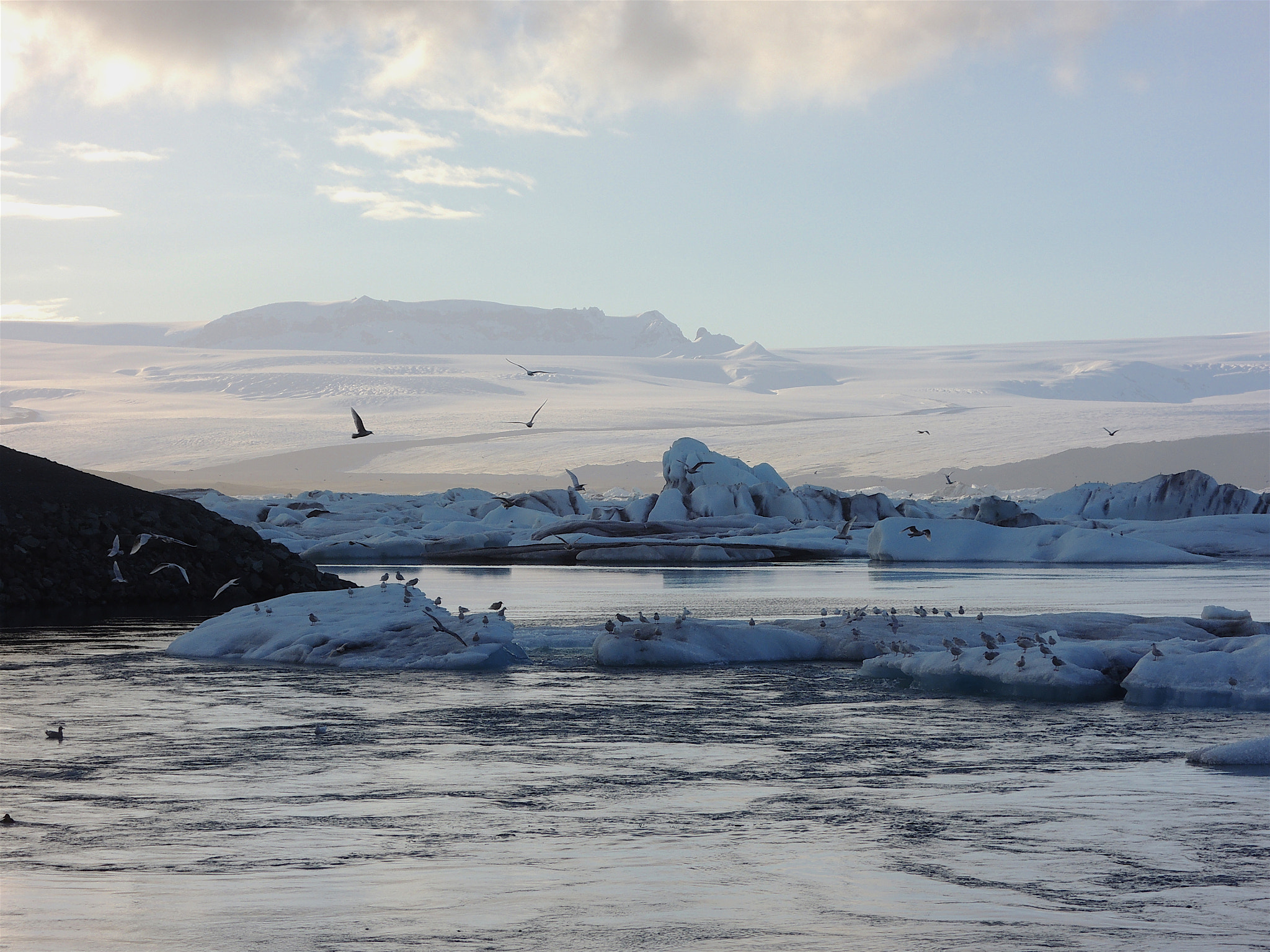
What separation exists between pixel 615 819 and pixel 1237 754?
5.03 m

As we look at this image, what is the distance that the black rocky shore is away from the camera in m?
28.2

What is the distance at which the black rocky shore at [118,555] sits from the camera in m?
28.2

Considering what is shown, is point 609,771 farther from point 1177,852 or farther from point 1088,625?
point 1088,625

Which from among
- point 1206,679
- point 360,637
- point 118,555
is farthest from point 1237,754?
point 118,555

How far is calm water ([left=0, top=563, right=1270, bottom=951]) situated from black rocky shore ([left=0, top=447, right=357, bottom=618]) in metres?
14.6

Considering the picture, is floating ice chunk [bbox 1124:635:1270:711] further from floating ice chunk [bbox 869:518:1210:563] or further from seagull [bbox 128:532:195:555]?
floating ice chunk [bbox 869:518:1210:563]

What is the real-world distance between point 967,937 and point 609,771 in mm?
4240

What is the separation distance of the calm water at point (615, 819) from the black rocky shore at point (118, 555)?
47.8 ft

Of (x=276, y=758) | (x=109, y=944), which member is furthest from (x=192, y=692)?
(x=109, y=944)

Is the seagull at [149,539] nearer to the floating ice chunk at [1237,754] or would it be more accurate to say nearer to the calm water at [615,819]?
the calm water at [615,819]

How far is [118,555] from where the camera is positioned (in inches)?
1139

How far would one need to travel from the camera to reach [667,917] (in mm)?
5961

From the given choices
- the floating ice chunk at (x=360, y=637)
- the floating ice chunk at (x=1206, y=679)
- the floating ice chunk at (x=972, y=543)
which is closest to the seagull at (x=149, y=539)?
the floating ice chunk at (x=360, y=637)

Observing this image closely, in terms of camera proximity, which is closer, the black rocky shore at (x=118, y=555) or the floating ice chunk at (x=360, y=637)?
the floating ice chunk at (x=360, y=637)
